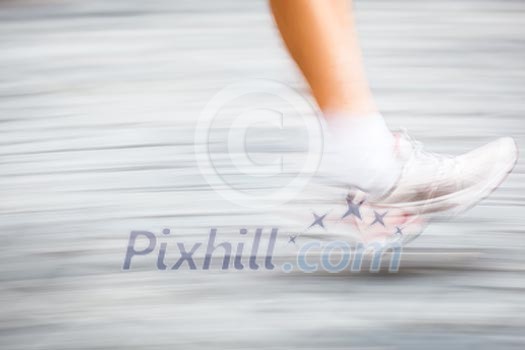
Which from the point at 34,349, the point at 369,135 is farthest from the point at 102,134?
the point at 34,349

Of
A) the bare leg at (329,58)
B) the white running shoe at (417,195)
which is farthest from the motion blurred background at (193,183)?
the bare leg at (329,58)

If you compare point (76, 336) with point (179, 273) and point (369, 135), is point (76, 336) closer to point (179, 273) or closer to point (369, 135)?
point (179, 273)

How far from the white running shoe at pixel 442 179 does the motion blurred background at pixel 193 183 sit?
11cm

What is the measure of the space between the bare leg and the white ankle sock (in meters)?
0.02

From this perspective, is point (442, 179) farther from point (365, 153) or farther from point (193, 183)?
point (193, 183)

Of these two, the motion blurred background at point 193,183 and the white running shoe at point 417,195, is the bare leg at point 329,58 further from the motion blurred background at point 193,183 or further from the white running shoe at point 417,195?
the motion blurred background at point 193,183

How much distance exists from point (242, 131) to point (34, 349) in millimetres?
1576

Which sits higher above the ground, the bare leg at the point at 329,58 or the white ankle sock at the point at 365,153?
the bare leg at the point at 329,58

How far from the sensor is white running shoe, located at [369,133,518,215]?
8.32 ft

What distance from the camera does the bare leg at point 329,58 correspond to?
8.35 feet

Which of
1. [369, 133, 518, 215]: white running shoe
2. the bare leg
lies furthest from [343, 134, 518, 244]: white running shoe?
the bare leg

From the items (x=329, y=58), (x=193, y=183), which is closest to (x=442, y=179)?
(x=329, y=58)

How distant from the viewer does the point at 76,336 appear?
222 cm

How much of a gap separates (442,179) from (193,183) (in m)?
0.78
